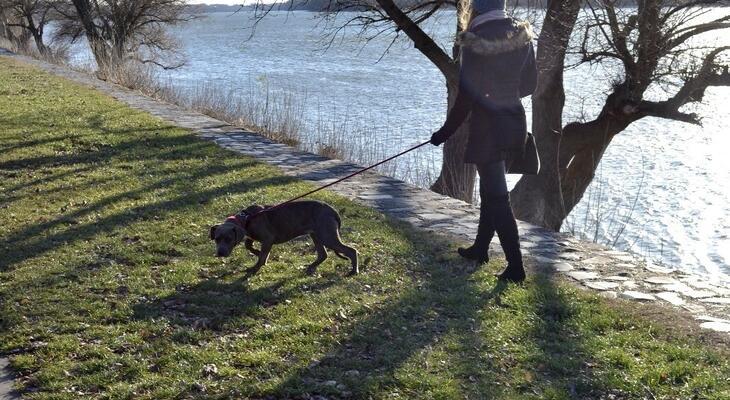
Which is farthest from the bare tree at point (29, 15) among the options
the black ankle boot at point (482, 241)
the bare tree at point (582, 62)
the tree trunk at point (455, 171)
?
the black ankle boot at point (482, 241)

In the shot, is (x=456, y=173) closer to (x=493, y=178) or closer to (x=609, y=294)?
(x=609, y=294)

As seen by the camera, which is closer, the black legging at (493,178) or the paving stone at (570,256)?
the black legging at (493,178)

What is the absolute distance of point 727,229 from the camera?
1658 cm

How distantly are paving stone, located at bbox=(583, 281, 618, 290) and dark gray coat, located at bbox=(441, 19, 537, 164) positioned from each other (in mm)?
1303

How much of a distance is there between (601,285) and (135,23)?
102 feet

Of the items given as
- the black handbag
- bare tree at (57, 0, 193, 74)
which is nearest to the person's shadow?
the black handbag

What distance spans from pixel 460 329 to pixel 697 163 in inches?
629

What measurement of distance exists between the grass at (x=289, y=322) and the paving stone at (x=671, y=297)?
1.66 ft

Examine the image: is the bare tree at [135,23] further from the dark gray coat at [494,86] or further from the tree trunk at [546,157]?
the dark gray coat at [494,86]

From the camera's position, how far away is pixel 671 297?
6449 mm

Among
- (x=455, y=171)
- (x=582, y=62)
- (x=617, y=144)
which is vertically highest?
(x=582, y=62)

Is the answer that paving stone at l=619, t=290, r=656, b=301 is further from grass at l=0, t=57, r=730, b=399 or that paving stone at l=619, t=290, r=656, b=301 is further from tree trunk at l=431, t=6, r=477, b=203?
tree trunk at l=431, t=6, r=477, b=203

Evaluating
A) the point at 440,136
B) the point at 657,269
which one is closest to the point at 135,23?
the point at 657,269

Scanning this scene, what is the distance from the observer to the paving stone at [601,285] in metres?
6.65
